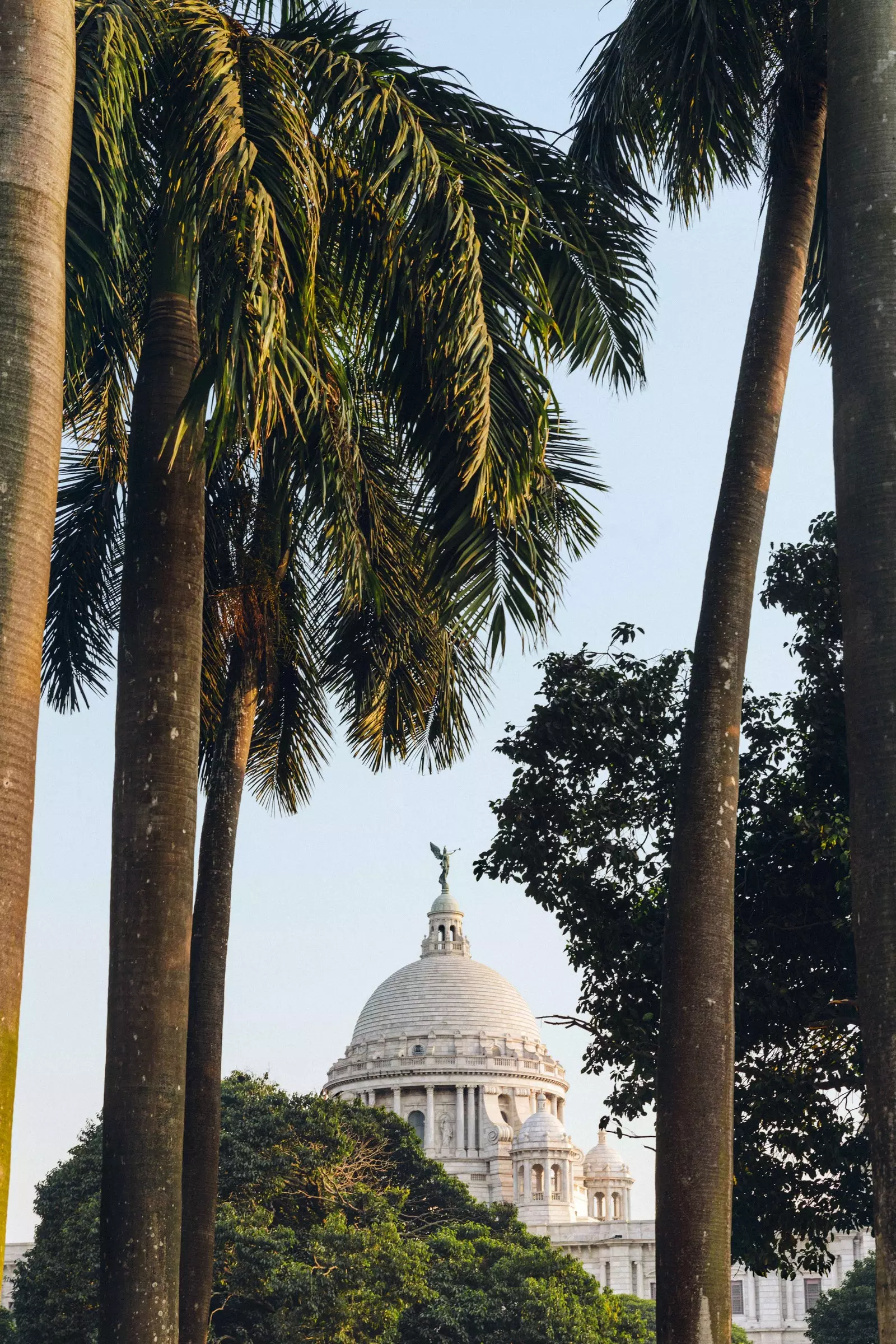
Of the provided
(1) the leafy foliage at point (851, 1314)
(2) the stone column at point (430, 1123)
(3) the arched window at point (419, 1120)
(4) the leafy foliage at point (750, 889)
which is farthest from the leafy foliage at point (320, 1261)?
(3) the arched window at point (419, 1120)

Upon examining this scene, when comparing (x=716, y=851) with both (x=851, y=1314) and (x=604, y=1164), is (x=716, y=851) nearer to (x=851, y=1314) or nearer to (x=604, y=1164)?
(x=851, y=1314)

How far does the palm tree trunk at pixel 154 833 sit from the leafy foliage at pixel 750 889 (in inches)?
272

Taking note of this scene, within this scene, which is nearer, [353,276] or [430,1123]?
[353,276]

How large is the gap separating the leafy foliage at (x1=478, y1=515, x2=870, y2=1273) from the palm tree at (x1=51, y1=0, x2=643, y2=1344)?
583 centimetres

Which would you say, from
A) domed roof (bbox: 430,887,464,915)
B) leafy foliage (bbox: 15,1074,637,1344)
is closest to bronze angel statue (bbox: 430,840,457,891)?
domed roof (bbox: 430,887,464,915)

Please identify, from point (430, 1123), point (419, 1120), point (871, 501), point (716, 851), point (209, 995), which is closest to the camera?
point (871, 501)

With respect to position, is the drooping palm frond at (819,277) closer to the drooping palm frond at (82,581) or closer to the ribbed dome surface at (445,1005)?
the drooping palm frond at (82,581)

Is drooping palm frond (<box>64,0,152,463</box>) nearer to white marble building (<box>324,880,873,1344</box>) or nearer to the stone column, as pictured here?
white marble building (<box>324,880,873,1344</box>)

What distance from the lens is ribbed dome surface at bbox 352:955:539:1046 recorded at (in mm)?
127188

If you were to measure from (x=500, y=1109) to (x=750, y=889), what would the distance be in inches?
4421

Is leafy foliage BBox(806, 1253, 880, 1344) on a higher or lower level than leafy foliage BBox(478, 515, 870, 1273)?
lower

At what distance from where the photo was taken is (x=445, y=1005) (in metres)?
128

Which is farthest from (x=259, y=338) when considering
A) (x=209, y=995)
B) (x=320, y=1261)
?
(x=320, y=1261)

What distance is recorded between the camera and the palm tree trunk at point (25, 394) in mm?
5695
